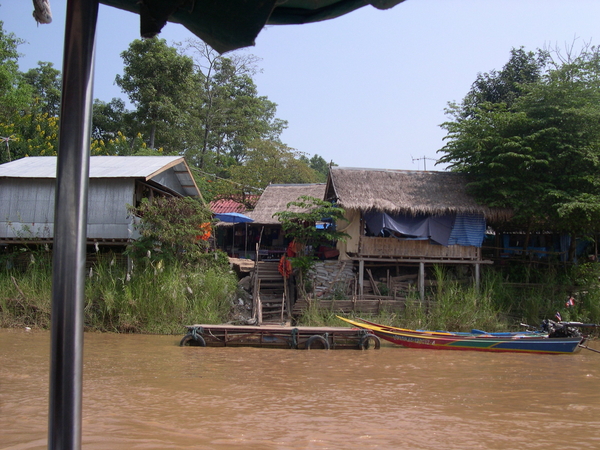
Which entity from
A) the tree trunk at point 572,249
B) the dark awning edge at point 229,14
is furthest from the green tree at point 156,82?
the dark awning edge at point 229,14

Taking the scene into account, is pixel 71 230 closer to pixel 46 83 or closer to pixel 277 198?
pixel 277 198

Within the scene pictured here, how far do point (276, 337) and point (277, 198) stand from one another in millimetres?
10402

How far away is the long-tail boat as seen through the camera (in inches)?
476

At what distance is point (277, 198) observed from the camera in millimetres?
22109

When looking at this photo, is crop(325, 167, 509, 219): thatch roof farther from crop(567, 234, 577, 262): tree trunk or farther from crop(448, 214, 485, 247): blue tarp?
crop(567, 234, 577, 262): tree trunk

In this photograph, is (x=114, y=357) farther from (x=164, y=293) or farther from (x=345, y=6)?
(x=345, y=6)

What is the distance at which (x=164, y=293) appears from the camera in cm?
1416

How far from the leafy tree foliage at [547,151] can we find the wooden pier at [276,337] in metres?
6.51

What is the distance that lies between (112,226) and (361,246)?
7.69 m

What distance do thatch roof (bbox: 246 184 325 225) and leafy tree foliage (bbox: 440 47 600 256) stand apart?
24.0ft

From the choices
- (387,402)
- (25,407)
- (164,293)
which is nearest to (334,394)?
(387,402)

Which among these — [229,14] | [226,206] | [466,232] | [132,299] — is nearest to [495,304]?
[466,232]

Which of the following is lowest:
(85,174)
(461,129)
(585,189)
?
(85,174)

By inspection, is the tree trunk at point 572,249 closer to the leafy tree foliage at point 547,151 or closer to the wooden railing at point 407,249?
the leafy tree foliage at point 547,151
